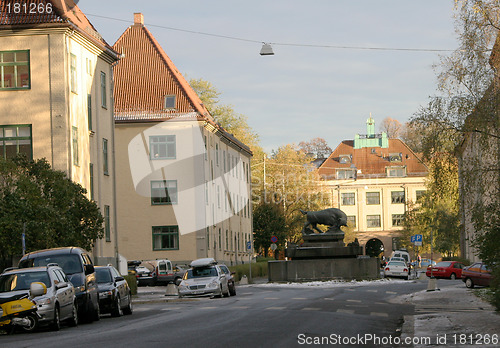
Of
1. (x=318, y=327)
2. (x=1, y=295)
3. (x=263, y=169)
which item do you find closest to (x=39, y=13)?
(x=1, y=295)

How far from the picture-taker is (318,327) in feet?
61.4

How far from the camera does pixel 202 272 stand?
38500 mm

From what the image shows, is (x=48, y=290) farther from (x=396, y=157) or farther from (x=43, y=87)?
(x=396, y=157)

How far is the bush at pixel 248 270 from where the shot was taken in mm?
59197

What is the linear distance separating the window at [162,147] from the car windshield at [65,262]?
4070 cm

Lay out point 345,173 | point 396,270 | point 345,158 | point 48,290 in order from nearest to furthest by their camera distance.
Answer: point 48,290
point 396,270
point 345,173
point 345,158

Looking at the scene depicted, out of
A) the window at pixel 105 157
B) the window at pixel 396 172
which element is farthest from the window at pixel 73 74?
the window at pixel 396 172

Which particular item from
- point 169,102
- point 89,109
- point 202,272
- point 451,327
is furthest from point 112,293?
point 169,102

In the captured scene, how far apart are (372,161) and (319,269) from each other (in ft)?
252

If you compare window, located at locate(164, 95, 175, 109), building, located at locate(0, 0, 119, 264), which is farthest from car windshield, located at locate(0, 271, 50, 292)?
window, located at locate(164, 95, 175, 109)

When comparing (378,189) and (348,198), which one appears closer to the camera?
(378,189)

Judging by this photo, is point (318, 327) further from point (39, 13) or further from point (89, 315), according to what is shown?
point (39, 13)

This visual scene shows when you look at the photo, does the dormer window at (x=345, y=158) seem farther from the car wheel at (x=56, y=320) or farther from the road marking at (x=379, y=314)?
the car wheel at (x=56, y=320)

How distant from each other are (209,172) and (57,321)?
47.0 m
